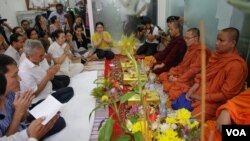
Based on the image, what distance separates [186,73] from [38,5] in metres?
5.40

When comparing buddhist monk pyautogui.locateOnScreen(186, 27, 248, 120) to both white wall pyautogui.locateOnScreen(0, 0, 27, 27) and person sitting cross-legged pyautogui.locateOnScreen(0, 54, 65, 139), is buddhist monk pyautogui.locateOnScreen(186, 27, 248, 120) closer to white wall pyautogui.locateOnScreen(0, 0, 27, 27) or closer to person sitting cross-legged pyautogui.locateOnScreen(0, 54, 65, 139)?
person sitting cross-legged pyautogui.locateOnScreen(0, 54, 65, 139)

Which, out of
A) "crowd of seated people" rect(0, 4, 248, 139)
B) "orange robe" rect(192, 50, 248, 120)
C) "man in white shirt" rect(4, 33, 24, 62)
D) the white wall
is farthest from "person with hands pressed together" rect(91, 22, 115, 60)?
the white wall

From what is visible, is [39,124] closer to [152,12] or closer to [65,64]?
[65,64]

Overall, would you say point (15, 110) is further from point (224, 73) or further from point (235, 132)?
point (224, 73)

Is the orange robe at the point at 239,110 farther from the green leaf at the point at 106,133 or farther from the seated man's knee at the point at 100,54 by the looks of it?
the seated man's knee at the point at 100,54

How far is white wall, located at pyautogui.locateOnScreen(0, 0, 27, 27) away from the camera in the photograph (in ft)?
18.3

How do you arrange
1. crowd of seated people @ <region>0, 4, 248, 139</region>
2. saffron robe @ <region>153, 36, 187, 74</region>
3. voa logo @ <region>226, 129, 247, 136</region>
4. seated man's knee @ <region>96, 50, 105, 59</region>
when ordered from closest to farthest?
voa logo @ <region>226, 129, 247, 136</region> < crowd of seated people @ <region>0, 4, 248, 139</region> < saffron robe @ <region>153, 36, 187, 74</region> < seated man's knee @ <region>96, 50, 105, 59</region>

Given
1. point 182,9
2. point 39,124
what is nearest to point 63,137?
point 39,124

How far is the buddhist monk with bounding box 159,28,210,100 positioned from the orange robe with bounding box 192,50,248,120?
0.34 m

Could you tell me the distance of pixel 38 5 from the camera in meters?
6.63

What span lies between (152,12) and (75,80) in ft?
7.41

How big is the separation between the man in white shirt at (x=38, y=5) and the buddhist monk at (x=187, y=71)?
4.93 m

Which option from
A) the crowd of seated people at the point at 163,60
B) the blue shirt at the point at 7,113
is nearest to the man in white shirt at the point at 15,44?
the crowd of seated people at the point at 163,60

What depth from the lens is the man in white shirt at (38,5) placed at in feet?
21.6
